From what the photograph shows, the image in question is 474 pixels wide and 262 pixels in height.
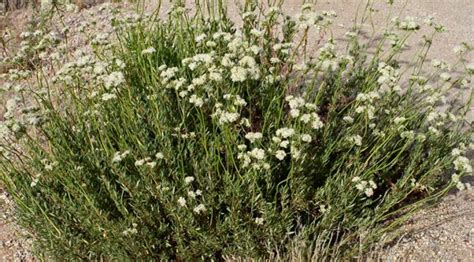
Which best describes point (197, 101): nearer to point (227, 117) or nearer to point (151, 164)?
point (227, 117)

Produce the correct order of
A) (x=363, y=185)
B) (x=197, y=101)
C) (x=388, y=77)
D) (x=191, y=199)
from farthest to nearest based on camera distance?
(x=388, y=77), (x=363, y=185), (x=191, y=199), (x=197, y=101)

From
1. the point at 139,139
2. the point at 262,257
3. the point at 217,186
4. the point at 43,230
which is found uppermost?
the point at 139,139

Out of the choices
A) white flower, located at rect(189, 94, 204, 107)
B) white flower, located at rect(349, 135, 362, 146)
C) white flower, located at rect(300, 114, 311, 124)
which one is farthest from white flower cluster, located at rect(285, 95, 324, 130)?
white flower, located at rect(189, 94, 204, 107)

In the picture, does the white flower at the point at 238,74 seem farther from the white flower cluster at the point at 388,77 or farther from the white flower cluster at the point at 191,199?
the white flower cluster at the point at 388,77

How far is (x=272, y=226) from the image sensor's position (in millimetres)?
3721

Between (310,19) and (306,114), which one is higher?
(310,19)

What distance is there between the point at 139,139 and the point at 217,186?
25.3 inches

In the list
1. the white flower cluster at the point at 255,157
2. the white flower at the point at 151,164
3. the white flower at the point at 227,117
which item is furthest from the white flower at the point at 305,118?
the white flower at the point at 151,164

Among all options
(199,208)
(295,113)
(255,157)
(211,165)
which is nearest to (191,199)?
(199,208)

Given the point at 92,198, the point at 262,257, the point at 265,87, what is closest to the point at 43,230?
the point at 92,198

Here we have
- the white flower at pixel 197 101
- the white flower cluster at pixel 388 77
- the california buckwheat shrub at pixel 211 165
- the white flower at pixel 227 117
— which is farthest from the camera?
the white flower cluster at pixel 388 77

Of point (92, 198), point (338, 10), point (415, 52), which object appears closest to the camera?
point (92, 198)

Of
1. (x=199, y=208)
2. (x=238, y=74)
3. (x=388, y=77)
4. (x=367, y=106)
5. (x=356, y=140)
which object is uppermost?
(x=238, y=74)

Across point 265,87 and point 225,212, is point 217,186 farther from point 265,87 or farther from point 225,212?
point 265,87
